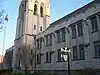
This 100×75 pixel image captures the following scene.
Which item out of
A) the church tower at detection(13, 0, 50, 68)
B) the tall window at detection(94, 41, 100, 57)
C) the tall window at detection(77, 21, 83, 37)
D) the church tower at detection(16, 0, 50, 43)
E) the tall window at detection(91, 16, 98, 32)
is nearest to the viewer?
the tall window at detection(94, 41, 100, 57)

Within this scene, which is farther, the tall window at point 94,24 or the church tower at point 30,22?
the church tower at point 30,22

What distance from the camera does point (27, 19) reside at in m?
45.9

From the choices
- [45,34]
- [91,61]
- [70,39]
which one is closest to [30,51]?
[45,34]

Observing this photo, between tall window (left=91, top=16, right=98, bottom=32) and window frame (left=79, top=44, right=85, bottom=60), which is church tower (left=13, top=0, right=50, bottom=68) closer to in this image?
window frame (left=79, top=44, right=85, bottom=60)

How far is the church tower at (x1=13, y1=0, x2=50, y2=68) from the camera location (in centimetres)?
4465

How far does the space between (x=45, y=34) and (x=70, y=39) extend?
1064 centimetres

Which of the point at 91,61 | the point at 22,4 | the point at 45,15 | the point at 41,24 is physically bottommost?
the point at 91,61

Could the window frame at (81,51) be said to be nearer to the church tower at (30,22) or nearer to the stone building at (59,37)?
the stone building at (59,37)

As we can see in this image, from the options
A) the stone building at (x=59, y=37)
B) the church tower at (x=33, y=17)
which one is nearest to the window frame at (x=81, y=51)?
the stone building at (x=59, y=37)

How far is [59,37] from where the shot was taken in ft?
103

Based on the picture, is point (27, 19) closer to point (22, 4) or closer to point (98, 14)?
point (22, 4)

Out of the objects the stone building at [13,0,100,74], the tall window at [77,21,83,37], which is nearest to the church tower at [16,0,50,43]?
the stone building at [13,0,100,74]

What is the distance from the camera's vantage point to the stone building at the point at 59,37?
75.8 ft

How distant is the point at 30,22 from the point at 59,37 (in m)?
17.2
